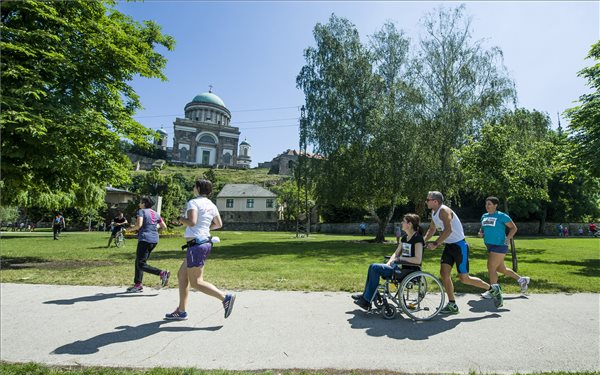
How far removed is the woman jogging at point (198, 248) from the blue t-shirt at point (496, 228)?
16.0 ft

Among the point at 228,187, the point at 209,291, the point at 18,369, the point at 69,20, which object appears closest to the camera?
the point at 18,369

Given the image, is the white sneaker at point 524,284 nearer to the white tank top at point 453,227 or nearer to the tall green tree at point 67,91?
the white tank top at point 453,227

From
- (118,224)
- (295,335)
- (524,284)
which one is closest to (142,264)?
(295,335)

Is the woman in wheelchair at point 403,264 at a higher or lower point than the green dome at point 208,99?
lower

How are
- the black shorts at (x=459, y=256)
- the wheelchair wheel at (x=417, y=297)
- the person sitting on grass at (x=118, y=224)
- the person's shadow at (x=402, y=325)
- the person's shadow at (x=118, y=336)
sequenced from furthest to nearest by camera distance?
the person sitting on grass at (x=118, y=224), the black shorts at (x=459, y=256), the wheelchair wheel at (x=417, y=297), the person's shadow at (x=402, y=325), the person's shadow at (x=118, y=336)

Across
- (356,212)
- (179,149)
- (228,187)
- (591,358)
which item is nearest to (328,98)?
(591,358)

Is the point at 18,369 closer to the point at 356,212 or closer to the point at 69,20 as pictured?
the point at 69,20

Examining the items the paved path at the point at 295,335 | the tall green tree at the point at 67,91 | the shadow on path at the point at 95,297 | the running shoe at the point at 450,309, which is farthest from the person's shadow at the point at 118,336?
the tall green tree at the point at 67,91

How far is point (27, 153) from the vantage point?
991cm

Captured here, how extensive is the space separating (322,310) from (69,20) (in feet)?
38.4

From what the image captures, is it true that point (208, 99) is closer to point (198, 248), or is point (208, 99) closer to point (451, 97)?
point (451, 97)

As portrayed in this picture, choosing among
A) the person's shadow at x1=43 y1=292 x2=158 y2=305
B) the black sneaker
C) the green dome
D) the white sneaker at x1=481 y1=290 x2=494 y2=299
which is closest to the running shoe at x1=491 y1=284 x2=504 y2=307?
the white sneaker at x1=481 y1=290 x2=494 y2=299

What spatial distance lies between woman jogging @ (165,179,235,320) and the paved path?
30cm

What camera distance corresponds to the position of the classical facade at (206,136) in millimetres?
116438
